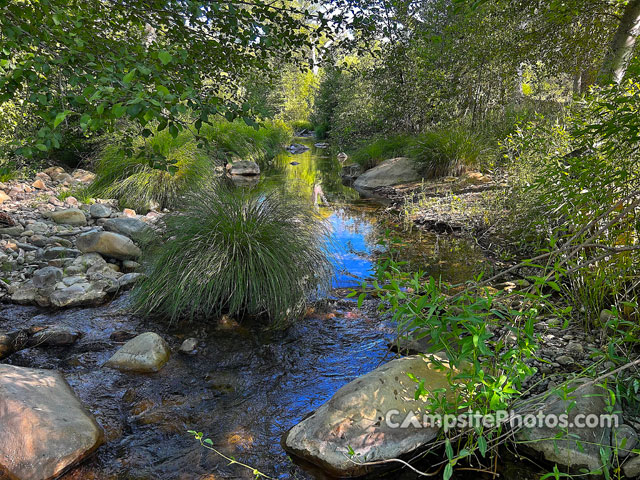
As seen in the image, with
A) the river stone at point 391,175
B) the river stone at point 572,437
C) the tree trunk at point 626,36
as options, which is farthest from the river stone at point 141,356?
the river stone at point 391,175

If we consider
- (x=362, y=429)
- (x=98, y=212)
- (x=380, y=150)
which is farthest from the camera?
(x=380, y=150)

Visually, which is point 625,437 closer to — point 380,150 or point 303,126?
point 380,150

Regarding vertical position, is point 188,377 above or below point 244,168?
below

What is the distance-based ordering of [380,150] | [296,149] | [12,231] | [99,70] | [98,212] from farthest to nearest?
[296,149]
[380,150]
[98,212]
[12,231]
[99,70]

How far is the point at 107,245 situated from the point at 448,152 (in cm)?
911

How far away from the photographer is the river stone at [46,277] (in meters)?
4.93

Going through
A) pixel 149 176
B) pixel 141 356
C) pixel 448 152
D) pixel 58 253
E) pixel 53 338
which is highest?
pixel 149 176

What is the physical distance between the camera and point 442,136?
12.1m

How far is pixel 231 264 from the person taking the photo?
4520 millimetres

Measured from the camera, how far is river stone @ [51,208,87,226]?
713cm

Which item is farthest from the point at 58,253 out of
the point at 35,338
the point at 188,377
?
the point at 188,377

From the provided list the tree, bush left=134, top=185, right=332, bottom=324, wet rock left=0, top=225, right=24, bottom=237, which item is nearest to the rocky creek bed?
bush left=134, top=185, right=332, bottom=324

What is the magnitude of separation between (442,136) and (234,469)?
1115 cm

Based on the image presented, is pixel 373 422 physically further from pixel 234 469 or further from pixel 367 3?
pixel 367 3
